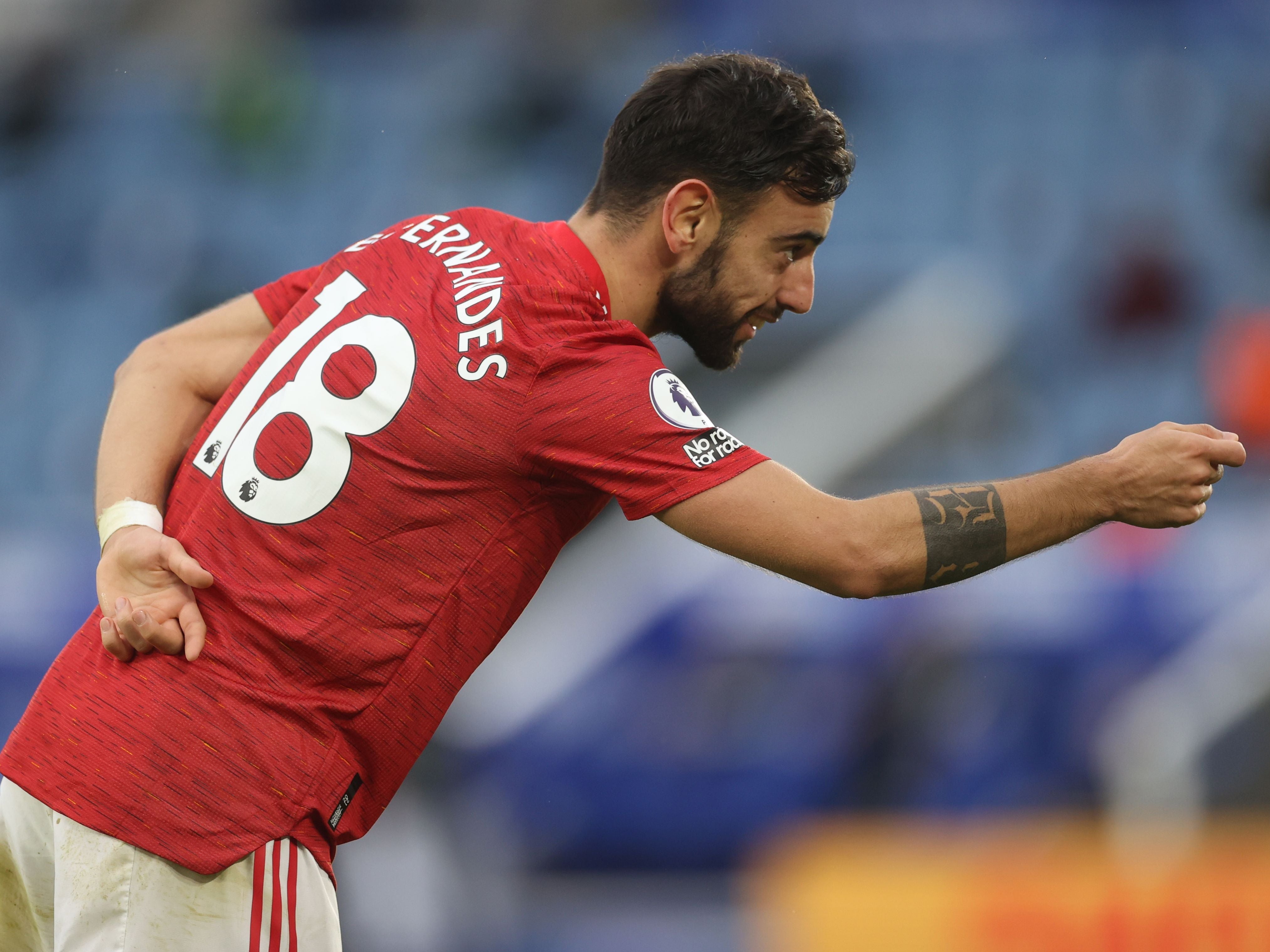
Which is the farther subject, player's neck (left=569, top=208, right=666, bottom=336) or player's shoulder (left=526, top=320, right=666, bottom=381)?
player's neck (left=569, top=208, right=666, bottom=336)

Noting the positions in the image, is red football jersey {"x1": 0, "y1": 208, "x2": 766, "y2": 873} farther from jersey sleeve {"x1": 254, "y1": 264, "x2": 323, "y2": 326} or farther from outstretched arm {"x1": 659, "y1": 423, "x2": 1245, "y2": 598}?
jersey sleeve {"x1": 254, "y1": 264, "x2": 323, "y2": 326}

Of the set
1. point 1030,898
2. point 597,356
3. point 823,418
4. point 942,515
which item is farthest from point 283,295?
point 823,418

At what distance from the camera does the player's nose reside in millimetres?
2457

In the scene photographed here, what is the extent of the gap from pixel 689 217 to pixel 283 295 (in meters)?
0.76

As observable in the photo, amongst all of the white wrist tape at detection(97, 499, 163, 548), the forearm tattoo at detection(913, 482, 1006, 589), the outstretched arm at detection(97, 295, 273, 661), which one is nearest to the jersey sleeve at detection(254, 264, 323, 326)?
the outstretched arm at detection(97, 295, 273, 661)

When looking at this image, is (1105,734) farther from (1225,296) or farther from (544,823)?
(1225,296)

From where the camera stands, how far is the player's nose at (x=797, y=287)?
2.46 meters

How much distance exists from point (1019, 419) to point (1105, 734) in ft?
7.84

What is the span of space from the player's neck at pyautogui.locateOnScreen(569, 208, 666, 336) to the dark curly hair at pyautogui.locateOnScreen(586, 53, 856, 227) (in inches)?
1.2

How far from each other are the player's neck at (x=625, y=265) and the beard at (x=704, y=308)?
34 millimetres

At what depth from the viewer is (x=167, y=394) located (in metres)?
2.44

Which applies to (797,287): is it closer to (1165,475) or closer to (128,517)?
(1165,475)

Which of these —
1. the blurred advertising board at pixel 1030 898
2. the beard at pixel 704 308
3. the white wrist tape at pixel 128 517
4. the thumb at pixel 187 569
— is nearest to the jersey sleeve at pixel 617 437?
the beard at pixel 704 308

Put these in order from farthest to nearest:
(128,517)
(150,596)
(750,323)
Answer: (750,323) < (128,517) < (150,596)
